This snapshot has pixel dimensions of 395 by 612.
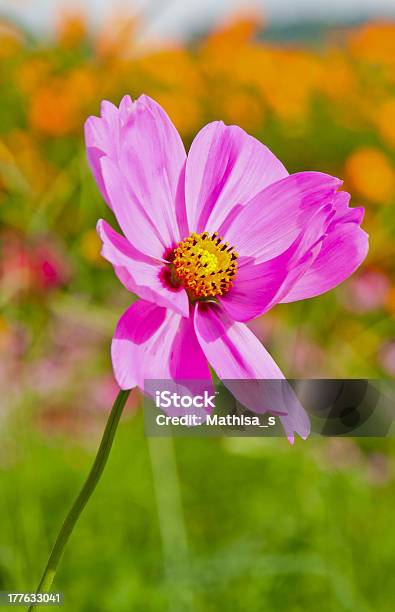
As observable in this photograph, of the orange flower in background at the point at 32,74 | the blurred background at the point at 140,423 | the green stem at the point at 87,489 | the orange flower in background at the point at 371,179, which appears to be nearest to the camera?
the green stem at the point at 87,489

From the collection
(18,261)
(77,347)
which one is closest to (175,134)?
(18,261)

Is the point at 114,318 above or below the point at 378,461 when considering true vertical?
above

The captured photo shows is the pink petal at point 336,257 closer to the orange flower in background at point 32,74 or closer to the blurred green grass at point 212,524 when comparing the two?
the blurred green grass at point 212,524

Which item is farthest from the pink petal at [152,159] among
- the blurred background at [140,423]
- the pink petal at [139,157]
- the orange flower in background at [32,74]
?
the orange flower in background at [32,74]

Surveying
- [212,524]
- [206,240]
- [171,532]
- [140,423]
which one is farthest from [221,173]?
[140,423]

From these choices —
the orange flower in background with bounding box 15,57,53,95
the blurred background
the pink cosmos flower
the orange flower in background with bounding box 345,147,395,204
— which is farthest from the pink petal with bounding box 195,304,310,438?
the orange flower in background with bounding box 15,57,53,95

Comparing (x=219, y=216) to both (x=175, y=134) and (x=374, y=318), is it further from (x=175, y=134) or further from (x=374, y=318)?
(x=374, y=318)

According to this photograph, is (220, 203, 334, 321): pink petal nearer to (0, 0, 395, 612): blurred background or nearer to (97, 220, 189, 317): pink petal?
(97, 220, 189, 317): pink petal
